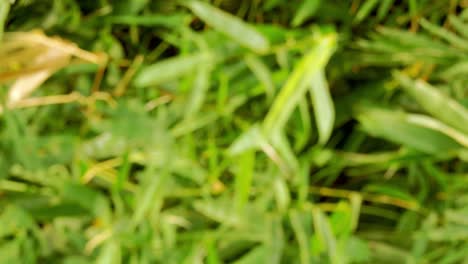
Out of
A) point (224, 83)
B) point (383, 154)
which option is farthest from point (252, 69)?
point (383, 154)

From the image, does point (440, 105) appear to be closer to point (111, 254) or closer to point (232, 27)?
point (232, 27)

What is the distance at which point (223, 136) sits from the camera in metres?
0.49

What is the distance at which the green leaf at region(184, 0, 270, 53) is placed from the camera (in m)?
0.45

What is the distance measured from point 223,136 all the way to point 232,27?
10 cm

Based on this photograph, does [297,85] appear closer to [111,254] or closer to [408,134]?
[408,134]

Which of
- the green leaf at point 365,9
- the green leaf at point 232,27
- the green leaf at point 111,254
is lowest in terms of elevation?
the green leaf at point 111,254

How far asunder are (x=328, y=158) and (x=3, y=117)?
282mm

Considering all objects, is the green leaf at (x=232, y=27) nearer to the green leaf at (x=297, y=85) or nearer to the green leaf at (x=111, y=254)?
the green leaf at (x=297, y=85)

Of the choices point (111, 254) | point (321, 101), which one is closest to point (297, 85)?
point (321, 101)

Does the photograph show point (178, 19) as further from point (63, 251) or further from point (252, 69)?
point (63, 251)

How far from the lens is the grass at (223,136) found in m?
0.47

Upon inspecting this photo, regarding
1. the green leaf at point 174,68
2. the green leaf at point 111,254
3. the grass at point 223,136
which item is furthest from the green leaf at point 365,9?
the green leaf at point 111,254

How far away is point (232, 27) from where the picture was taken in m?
0.45

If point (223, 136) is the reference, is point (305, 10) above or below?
above
